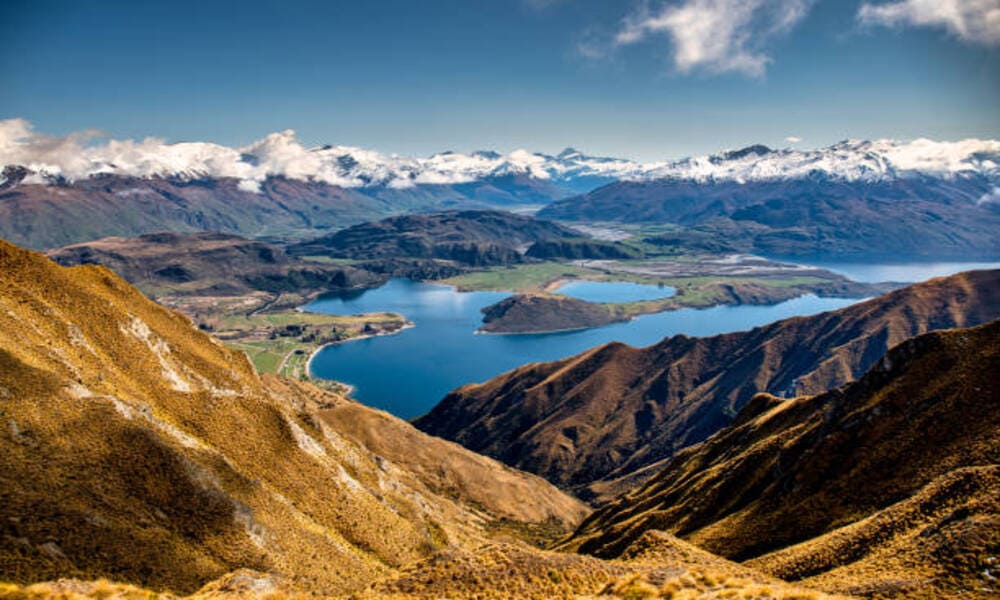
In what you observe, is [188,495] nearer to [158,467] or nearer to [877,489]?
[158,467]

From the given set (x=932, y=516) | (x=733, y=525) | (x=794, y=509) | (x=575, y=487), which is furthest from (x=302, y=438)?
(x=575, y=487)

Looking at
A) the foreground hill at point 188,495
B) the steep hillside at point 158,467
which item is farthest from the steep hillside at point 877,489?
the steep hillside at point 158,467

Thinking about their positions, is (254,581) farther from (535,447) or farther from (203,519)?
(535,447)

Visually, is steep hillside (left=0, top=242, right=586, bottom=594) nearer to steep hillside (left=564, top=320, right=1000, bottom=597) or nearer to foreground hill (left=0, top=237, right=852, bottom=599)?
foreground hill (left=0, top=237, right=852, bottom=599)

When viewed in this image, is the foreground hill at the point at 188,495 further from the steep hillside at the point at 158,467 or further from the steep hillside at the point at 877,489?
the steep hillside at the point at 877,489

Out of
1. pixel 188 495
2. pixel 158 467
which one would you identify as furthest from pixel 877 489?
pixel 158 467

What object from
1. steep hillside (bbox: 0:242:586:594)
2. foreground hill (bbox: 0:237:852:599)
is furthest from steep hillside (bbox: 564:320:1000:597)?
steep hillside (bbox: 0:242:586:594)
